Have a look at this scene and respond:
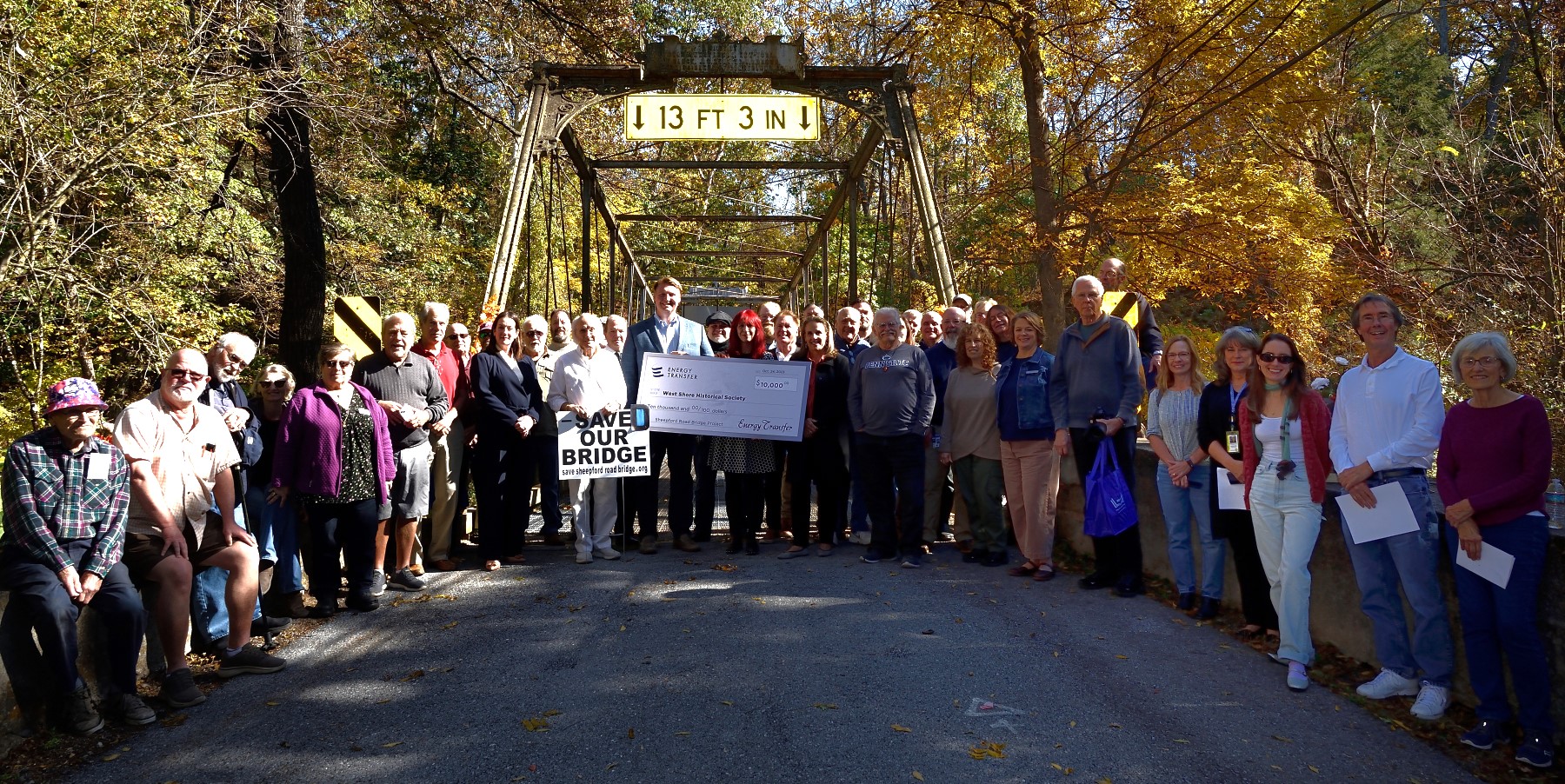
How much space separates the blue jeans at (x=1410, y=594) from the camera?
173 inches

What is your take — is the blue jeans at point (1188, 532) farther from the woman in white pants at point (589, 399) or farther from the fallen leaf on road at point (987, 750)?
the woman in white pants at point (589, 399)

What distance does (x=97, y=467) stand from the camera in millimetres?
4359

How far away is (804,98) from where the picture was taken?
10.3 meters

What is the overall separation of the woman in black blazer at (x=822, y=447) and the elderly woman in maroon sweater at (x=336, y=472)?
2.89 meters

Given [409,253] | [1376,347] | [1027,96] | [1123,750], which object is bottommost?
[1123,750]

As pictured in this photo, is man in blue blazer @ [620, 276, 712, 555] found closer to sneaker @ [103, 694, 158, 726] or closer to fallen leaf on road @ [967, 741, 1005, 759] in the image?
sneaker @ [103, 694, 158, 726]

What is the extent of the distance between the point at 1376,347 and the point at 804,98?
6.76 m

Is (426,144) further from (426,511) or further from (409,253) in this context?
(426,511)

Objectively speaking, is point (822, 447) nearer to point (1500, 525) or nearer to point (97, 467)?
point (1500, 525)

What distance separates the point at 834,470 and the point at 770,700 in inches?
139

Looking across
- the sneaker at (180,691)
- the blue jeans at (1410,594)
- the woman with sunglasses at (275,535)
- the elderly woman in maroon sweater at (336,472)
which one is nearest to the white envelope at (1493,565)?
the blue jeans at (1410,594)

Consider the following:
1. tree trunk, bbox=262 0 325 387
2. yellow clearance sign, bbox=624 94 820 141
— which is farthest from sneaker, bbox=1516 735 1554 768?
tree trunk, bbox=262 0 325 387

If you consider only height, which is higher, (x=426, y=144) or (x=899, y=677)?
(x=426, y=144)

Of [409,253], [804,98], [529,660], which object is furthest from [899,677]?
[409,253]
